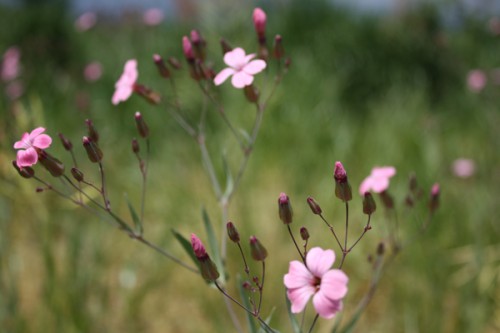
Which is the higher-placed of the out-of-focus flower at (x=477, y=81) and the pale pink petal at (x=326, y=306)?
the out-of-focus flower at (x=477, y=81)

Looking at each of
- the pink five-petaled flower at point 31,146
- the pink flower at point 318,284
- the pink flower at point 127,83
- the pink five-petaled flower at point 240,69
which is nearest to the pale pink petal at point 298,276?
the pink flower at point 318,284

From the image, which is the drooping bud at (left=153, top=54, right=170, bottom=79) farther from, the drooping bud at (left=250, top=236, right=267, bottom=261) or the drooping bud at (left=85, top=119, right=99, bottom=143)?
the drooping bud at (left=250, top=236, right=267, bottom=261)

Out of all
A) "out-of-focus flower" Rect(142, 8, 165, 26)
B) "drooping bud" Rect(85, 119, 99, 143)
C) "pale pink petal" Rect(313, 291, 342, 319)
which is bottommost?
"pale pink petal" Rect(313, 291, 342, 319)

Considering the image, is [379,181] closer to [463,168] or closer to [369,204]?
[369,204]

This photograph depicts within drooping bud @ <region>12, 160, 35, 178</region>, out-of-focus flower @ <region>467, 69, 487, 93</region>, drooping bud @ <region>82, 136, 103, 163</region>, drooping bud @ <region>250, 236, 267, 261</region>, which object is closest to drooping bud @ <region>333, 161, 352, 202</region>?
drooping bud @ <region>250, 236, 267, 261</region>

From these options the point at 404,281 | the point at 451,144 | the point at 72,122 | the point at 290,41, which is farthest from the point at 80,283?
the point at 290,41

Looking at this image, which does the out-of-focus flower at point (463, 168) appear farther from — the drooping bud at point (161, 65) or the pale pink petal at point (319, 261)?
the pale pink petal at point (319, 261)

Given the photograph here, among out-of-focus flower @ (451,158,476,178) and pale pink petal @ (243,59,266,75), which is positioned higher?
out-of-focus flower @ (451,158,476,178)

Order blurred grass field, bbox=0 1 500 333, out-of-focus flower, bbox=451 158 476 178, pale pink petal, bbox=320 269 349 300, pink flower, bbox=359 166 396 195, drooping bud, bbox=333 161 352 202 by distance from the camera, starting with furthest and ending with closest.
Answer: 1. out-of-focus flower, bbox=451 158 476 178
2. blurred grass field, bbox=0 1 500 333
3. pink flower, bbox=359 166 396 195
4. drooping bud, bbox=333 161 352 202
5. pale pink petal, bbox=320 269 349 300

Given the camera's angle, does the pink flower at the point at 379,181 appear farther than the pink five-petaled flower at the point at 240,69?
Yes
